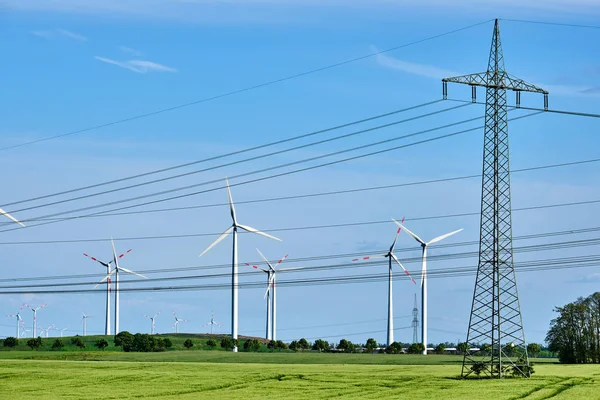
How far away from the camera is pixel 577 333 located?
18838 cm

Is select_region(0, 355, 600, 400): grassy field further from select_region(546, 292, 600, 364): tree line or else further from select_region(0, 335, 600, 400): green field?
select_region(546, 292, 600, 364): tree line

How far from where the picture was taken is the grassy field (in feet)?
271

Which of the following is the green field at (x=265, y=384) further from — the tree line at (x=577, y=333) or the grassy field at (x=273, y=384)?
the tree line at (x=577, y=333)

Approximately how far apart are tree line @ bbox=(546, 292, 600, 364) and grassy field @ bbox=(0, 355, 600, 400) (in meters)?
74.7

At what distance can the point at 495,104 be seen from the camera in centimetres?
9181

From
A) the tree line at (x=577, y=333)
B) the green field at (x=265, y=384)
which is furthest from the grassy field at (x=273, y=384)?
the tree line at (x=577, y=333)

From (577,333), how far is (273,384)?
10889 centimetres

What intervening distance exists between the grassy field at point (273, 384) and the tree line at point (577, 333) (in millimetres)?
74700

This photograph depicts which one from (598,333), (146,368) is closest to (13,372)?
(146,368)

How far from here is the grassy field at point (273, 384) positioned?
271ft

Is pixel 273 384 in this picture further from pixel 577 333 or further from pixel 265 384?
pixel 577 333

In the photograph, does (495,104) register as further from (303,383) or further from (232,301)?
(232,301)

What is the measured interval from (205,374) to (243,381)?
1083cm

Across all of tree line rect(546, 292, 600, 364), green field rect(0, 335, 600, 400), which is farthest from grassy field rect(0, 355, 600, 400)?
tree line rect(546, 292, 600, 364)
